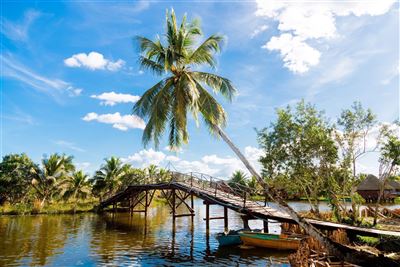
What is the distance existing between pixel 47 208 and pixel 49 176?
3905 millimetres

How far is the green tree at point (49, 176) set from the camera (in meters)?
37.1

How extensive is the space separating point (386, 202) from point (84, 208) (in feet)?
158

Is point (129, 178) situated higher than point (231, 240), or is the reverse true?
point (129, 178)

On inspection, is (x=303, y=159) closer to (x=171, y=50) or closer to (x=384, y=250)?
(x=384, y=250)

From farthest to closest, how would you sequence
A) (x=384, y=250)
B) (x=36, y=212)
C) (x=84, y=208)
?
(x=84, y=208) → (x=36, y=212) → (x=384, y=250)

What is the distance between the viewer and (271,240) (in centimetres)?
1812

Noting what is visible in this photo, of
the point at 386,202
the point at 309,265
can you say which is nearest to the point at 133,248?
the point at 309,265

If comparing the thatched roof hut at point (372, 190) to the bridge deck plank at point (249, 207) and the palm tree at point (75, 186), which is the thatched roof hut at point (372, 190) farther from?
the palm tree at point (75, 186)

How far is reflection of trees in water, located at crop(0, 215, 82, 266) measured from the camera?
16656 mm

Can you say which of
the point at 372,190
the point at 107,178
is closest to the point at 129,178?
the point at 107,178

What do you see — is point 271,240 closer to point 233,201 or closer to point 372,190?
point 233,201

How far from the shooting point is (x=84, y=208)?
3969 centimetres

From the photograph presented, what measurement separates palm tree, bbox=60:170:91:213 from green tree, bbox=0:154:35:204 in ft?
14.9

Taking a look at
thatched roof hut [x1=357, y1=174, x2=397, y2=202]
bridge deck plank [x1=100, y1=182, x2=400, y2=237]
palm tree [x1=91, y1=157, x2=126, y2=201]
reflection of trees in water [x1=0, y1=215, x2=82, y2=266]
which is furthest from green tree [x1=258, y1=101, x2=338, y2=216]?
thatched roof hut [x1=357, y1=174, x2=397, y2=202]
